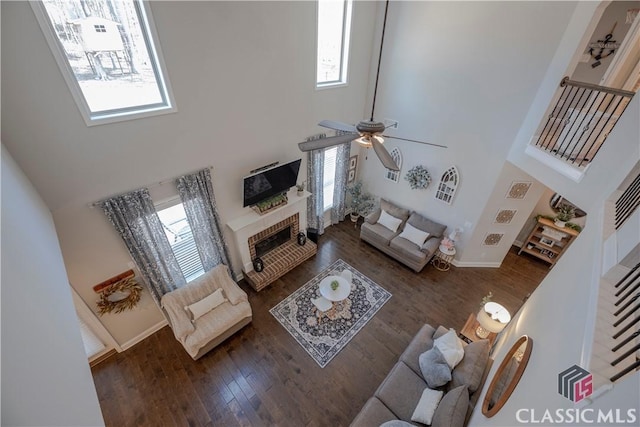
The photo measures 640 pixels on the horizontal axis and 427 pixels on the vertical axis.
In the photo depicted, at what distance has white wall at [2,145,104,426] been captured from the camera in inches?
38.5

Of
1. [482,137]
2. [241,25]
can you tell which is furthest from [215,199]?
[482,137]

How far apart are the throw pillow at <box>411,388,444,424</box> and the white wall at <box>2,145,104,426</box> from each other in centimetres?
333

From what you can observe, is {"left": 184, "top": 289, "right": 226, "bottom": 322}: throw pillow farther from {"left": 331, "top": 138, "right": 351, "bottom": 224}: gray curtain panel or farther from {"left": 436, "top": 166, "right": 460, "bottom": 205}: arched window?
{"left": 436, "top": 166, "right": 460, "bottom": 205}: arched window

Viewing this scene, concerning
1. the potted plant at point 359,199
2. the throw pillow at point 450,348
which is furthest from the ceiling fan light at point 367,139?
the potted plant at point 359,199

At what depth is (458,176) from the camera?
569 cm

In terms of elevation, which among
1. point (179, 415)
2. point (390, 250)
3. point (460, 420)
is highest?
point (460, 420)

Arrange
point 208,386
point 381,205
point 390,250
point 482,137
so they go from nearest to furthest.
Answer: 1. point 208,386
2. point 482,137
3. point 390,250
4. point 381,205

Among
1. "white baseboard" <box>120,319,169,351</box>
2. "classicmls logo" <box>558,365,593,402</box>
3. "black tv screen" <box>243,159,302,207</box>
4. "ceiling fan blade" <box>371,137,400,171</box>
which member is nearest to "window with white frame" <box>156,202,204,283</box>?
"white baseboard" <box>120,319,169,351</box>

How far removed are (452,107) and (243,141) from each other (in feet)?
Answer: 13.4

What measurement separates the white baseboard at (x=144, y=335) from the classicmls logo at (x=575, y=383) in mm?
5651

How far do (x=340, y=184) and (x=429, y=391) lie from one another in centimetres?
488

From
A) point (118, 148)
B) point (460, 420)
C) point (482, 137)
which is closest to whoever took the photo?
point (460, 420)

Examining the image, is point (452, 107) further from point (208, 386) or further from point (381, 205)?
point (208, 386)

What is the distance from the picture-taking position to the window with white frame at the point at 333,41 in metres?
5.13
